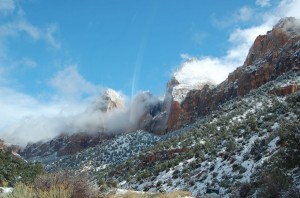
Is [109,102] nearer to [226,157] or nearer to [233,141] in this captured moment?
[233,141]

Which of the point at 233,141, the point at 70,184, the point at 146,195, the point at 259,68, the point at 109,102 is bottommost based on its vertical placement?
the point at 146,195

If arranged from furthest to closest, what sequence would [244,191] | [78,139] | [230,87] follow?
[78,139] < [230,87] < [244,191]

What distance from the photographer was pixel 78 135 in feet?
536

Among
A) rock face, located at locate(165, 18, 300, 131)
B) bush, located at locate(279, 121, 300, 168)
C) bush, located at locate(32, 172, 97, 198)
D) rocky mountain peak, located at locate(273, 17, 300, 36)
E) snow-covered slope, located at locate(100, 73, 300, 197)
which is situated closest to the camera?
bush, located at locate(32, 172, 97, 198)

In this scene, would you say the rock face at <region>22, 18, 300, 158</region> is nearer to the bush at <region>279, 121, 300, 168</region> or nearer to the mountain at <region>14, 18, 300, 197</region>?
the mountain at <region>14, 18, 300, 197</region>

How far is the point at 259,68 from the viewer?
7550 cm

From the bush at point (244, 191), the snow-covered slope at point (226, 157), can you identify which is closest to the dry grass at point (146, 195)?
the snow-covered slope at point (226, 157)

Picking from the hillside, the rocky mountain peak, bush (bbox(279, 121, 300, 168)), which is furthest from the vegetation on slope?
the rocky mountain peak

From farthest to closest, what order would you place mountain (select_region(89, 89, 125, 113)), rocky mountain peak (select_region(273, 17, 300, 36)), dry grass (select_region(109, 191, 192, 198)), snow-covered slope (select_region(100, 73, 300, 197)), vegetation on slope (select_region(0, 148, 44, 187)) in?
mountain (select_region(89, 89, 125, 113))
rocky mountain peak (select_region(273, 17, 300, 36))
vegetation on slope (select_region(0, 148, 44, 187))
snow-covered slope (select_region(100, 73, 300, 197))
dry grass (select_region(109, 191, 192, 198))

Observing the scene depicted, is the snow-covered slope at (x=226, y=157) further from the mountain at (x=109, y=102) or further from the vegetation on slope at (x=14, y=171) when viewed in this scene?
the mountain at (x=109, y=102)

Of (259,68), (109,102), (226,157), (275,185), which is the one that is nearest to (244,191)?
(275,185)

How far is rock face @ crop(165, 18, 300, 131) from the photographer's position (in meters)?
69.4

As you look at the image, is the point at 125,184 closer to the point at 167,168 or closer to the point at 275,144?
the point at 167,168

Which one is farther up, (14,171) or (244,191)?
(14,171)
